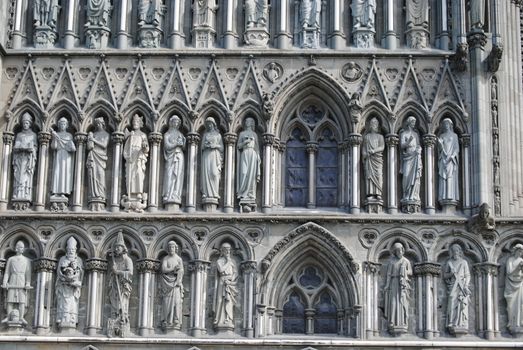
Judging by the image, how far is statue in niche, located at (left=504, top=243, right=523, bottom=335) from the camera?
19.0 meters

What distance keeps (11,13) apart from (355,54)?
Result: 236 inches

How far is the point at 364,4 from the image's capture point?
20.6 m

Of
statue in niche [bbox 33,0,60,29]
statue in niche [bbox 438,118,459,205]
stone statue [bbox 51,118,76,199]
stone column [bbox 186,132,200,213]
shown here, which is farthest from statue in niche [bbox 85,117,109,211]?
statue in niche [bbox 438,118,459,205]

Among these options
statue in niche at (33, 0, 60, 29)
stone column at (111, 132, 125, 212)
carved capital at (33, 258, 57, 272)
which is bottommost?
carved capital at (33, 258, 57, 272)

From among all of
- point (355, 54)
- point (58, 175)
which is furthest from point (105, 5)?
point (355, 54)

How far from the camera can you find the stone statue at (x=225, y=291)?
1911 centimetres

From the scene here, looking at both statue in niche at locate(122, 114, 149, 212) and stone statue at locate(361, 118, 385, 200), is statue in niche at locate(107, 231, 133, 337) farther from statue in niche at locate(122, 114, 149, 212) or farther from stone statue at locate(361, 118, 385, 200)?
stone statue at locate(361, 118, 385, 200)

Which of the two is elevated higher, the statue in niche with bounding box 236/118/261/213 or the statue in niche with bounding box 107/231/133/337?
the statue in niche with bounding box 236/118/261/213

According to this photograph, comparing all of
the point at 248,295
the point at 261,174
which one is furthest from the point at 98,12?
the point at 248,295

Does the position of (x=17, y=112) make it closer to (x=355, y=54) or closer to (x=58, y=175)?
(x=58, y=175)

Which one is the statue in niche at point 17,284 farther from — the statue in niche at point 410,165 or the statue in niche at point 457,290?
the statue in niche at point 457,290

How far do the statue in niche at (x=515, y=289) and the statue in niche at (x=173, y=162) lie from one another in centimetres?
546

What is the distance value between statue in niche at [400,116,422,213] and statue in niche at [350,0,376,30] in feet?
6.02

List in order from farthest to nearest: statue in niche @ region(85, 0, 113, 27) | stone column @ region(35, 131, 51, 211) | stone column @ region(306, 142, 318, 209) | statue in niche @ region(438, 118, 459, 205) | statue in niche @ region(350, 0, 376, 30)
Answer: statue in niche @ region(85, 0, 113, 27) → statue in niche @ region(350, 0, 376, 30) → stone column @ region(306, 142, 318, 209) → stone column @ region(35, 131, 51, 211) → statue in niche @ region(438, 118, 459, 205)
